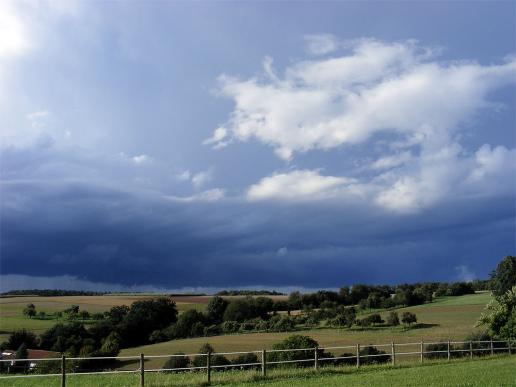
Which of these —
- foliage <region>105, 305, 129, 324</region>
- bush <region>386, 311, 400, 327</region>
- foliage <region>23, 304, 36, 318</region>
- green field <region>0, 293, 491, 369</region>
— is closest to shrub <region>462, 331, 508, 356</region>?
green field <region>0, 293, 491, 369</region>

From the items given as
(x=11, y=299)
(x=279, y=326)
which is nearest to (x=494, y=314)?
(x=279, y=326)

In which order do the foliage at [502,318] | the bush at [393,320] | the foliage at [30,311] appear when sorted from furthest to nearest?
1. the foliage at [30,311]
2. the bush at [393,320]
3. the foliage at [502,318]

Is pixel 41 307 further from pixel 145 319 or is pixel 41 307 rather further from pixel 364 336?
pixel 364 336

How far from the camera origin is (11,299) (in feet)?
364

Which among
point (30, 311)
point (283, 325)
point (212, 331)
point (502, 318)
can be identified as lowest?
point (212, 331)

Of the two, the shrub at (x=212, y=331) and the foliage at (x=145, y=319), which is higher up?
the foliage at (x=145, y=319)

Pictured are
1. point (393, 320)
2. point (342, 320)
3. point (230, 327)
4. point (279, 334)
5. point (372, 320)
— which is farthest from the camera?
point (230, 327)

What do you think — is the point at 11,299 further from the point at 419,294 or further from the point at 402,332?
the point at 419,294

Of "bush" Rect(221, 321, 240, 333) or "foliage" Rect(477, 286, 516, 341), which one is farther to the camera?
"bush" Rect(221, 321, 240, 333)

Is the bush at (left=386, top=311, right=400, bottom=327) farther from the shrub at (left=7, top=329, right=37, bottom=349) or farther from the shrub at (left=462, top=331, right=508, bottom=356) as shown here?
the shrub at (left=7, top=329, right=37, bottom=349)

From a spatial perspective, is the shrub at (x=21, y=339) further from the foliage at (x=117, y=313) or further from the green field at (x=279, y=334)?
the foliage at (x=117, y=313)

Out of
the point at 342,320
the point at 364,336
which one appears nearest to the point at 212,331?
the point at 342,320

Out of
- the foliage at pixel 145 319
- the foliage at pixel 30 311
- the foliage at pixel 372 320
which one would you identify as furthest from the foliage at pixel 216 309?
the foliage at pixel 30 311

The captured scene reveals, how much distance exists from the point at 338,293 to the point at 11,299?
75.3m
